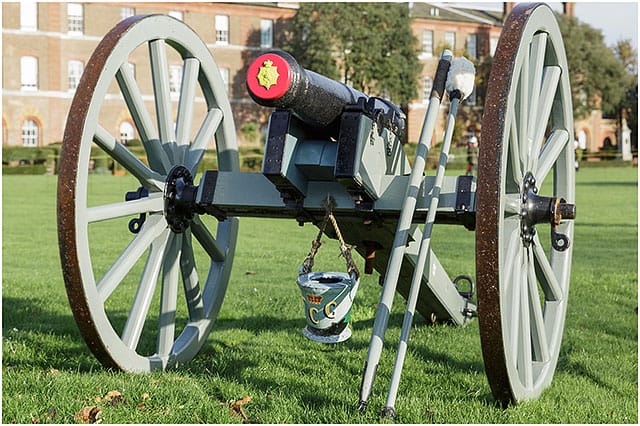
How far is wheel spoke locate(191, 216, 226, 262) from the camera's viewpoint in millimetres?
4633

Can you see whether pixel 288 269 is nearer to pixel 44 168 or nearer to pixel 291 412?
pixel 291 412

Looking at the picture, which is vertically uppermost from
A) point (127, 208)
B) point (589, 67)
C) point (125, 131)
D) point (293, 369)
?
point (589, 67)

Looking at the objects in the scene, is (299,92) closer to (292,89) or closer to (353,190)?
(292,89)

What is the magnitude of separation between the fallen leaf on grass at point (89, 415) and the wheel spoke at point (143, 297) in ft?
1.73

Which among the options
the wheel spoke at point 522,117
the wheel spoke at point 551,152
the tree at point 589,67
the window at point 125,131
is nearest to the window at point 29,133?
the window at point 125,131

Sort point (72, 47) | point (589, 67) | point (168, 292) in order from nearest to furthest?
1. point (168, 292)
2. point (72, 47)
3. point (589, 67)

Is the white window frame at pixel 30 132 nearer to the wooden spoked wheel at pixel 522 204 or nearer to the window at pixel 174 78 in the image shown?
the window at pixel 174 78

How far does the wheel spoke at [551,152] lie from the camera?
4.09 meters

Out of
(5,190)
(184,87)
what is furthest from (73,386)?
(5,190)

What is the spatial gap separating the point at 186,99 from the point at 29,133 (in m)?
43.1

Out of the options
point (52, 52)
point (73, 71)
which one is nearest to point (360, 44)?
point (73, 71)

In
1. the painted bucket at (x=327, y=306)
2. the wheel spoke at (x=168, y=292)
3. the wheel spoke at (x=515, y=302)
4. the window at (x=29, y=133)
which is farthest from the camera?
the window at (x=29, y=133)

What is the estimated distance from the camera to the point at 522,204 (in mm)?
3611

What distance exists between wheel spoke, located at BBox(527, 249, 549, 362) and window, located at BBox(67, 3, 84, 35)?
148ft
